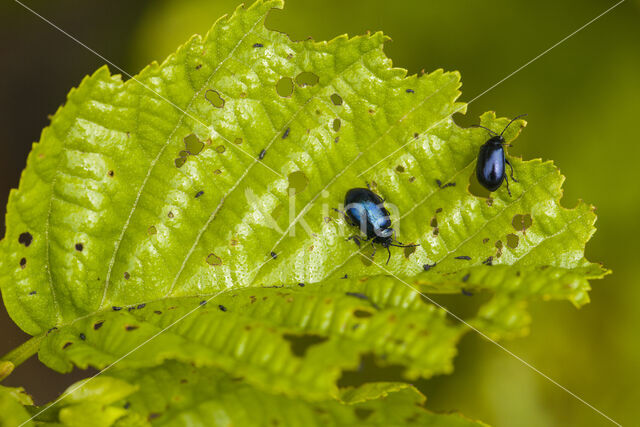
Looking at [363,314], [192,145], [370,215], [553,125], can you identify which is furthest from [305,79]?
[553,125]

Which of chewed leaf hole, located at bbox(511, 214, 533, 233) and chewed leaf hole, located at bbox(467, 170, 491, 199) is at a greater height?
chewed leaf hole, located at bbox(467, 170, 491, 199)

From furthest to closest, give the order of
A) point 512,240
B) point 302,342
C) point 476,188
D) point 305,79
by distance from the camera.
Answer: point 476,188, point 305,79, point 512,240, point 302,342

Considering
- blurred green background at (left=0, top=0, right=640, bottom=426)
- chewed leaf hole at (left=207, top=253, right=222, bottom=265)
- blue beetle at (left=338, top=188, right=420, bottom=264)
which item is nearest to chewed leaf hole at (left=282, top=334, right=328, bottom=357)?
blue beetle at (left=338, top=188, right=420, bottom=264)

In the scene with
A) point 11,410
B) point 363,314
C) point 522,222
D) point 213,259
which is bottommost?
point 11,410

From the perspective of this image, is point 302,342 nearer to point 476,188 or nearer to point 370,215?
point 370,215

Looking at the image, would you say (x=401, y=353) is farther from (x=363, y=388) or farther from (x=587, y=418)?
(x=587, y=418)

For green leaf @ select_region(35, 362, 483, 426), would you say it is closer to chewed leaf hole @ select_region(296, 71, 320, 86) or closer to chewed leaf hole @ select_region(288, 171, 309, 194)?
chewed leaf hole @ select_region(288, 171, 309, 194)
